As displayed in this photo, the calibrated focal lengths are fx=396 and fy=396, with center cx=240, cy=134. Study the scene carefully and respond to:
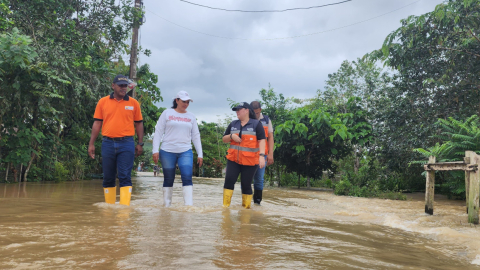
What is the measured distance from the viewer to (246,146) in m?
5.79

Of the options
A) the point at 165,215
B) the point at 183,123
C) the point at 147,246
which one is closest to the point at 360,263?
the point at 147,246

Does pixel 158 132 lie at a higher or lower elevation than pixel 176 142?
higher

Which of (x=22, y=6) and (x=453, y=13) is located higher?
(x=453, y=13)

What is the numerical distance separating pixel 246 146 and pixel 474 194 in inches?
138

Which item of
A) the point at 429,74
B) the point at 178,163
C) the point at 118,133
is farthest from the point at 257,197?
the point at 429,74

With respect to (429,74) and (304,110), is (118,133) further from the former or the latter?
(429,74)

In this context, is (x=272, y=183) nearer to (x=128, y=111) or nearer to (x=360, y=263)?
(x=128, y=111)

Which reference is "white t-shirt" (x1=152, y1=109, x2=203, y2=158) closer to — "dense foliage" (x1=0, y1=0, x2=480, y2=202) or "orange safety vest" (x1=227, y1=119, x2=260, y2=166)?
"orange safety vest" (x1=227, y1=119, x2=260, y2=166)

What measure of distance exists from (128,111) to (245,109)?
168 centimetres

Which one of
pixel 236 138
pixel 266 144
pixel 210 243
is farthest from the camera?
pixel 266 144

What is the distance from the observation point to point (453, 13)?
40.8 ft

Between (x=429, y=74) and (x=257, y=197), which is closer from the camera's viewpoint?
(x=257, y=197)

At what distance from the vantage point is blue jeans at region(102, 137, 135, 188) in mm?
5277

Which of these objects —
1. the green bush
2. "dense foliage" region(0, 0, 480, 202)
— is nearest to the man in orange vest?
"dense foliage" region(0, 0, 480, 202)
